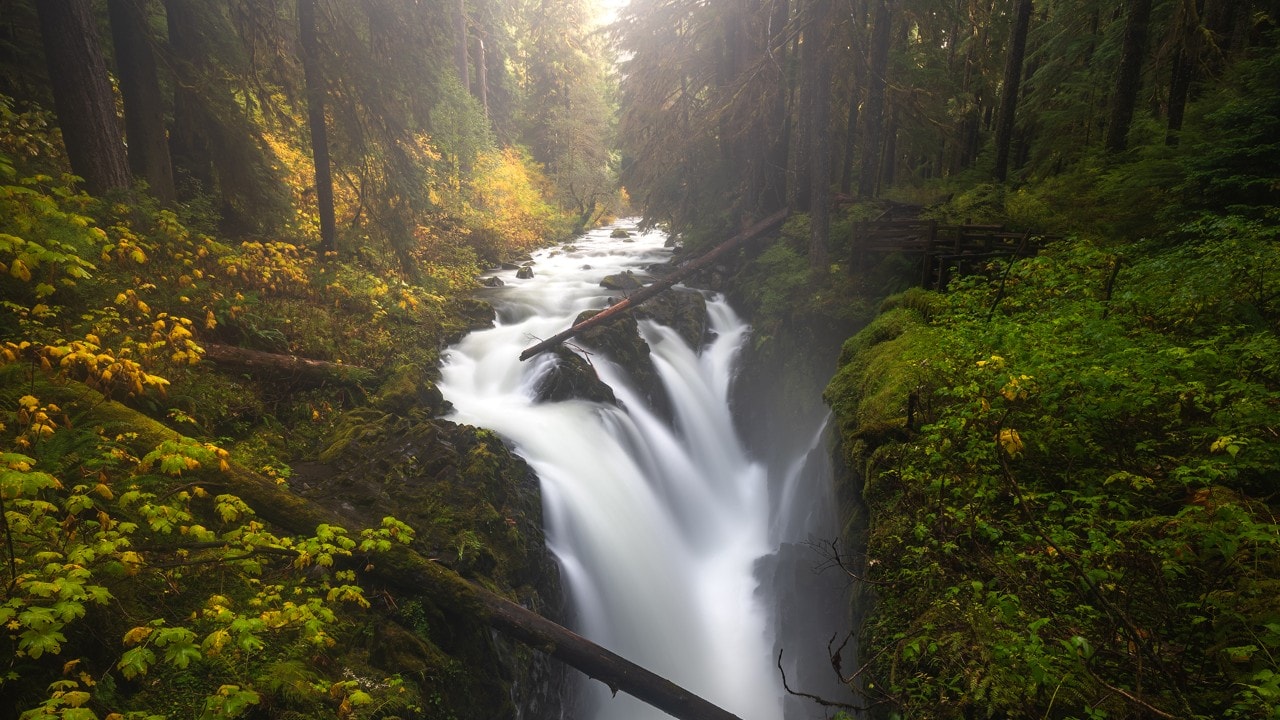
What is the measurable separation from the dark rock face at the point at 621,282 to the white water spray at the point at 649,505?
9.29 feet

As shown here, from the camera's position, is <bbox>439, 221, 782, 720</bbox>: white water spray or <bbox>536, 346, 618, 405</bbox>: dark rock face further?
<bbox>536, 346, 618, 405</bbox>: dark rock face

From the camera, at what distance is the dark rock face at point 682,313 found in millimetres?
15508

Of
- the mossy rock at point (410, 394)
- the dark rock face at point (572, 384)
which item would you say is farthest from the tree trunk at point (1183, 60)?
the mossy rock at point (410, 394)

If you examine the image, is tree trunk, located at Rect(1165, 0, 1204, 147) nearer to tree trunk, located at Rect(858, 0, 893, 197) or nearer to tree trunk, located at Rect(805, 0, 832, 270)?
tree trunk, located at Rect(858, 0, 893, 197)

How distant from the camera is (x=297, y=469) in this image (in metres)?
6.55

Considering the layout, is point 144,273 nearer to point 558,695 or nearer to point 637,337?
point 558,695

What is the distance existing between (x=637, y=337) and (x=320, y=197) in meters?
7.23

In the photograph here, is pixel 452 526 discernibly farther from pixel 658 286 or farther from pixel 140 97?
pixel 658 286

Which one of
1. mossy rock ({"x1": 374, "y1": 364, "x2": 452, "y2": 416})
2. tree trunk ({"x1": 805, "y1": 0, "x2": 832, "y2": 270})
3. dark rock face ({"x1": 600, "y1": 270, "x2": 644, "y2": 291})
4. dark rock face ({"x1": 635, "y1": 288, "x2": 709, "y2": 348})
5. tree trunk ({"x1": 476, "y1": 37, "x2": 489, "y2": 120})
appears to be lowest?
dark rock face ({"x1": 635, "y1": 288, "x2": 709, "y2": 348})

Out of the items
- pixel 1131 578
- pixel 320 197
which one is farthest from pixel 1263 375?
pixel 320 197

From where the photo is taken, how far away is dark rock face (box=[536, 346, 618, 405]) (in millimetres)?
11008

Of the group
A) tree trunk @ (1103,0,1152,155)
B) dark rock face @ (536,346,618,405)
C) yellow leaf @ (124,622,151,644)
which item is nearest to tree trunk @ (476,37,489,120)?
dark rock face @ (536,346,618,405)

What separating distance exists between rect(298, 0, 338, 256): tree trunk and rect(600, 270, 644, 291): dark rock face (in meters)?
8.13

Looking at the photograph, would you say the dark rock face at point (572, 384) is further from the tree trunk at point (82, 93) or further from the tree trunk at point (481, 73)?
the tree trunk at point (481, 73)
